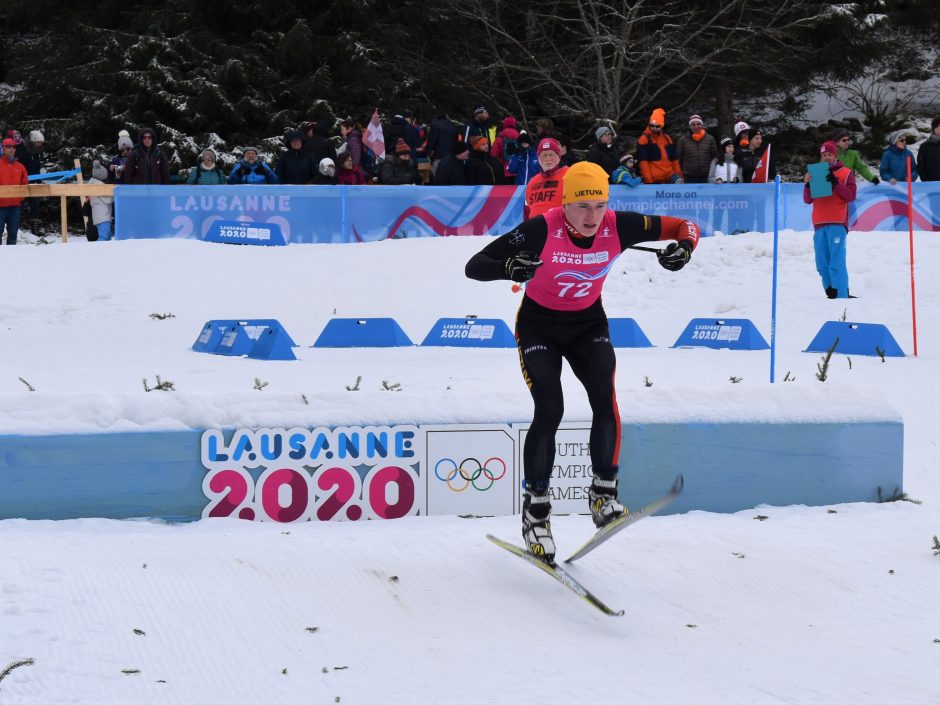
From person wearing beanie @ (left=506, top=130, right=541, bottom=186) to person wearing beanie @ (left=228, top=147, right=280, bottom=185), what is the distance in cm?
373

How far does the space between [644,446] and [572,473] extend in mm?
448

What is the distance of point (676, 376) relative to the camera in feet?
34.6

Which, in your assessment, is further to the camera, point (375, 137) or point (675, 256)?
point (375, 137)

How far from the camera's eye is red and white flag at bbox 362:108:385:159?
20.1 m

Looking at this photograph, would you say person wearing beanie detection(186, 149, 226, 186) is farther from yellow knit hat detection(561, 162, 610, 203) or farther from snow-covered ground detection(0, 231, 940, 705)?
yellow knit hat detection(561, 162, 610, 203)

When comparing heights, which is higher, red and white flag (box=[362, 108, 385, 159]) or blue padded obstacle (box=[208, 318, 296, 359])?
red and white flag (box=[362, 108, 385, 159])

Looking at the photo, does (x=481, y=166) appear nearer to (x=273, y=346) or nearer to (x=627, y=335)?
(x=627, y=335)

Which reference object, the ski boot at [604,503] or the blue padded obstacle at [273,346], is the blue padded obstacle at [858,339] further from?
the ski boot at [604,503]

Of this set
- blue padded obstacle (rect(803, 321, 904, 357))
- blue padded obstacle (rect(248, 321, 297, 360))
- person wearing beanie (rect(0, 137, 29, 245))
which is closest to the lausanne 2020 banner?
person wearing beanie (rect(0, 137, 29, 245))

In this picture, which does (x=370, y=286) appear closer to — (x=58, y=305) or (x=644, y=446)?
(x=58, y=305)

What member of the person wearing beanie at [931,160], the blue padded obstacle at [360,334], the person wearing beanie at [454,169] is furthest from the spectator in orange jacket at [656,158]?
the blue padded obstacle at [360,334]

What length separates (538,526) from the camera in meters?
5.72

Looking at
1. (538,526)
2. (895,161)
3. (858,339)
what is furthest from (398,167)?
(538,526)

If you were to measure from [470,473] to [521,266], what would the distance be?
168 centimetres
